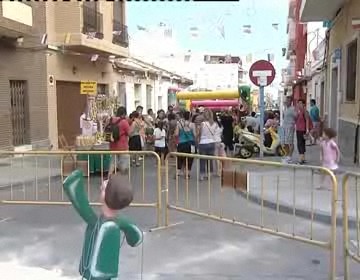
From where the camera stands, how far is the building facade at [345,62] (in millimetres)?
14289

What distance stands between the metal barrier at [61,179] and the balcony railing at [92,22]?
9.62 metres

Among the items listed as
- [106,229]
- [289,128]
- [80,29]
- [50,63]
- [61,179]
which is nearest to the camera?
[106,229]

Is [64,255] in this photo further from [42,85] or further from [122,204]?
[42,85]

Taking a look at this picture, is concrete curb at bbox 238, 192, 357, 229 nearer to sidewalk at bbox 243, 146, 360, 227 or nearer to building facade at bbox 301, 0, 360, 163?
sidewalk at bbox 243, 146, 360, 227

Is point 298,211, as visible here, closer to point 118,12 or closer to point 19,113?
point 19,113

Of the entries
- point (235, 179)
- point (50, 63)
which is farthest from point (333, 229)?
point (50, 63)

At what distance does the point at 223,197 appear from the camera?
29.7 ft

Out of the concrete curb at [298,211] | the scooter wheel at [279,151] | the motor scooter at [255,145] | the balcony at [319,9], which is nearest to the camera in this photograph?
the concrete curb at [298,211]

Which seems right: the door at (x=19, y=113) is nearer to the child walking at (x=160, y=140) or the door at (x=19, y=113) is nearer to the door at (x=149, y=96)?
the child walking at (x=160, y=140)

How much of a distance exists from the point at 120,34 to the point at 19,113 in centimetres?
1006

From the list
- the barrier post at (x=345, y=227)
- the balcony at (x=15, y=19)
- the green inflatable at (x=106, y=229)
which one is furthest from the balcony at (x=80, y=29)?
the green inflatable at (x=106, y=229)

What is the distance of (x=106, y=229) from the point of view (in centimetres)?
377

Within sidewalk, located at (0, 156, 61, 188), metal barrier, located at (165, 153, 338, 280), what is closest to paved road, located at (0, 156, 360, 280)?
metal barrier, located at (165, 153, 338, 280)

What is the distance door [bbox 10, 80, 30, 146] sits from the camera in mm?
17953
